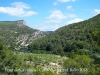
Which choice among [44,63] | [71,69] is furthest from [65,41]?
[71,69]

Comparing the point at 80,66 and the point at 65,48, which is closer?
the point at 80,66

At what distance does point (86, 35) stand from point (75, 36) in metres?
9.50

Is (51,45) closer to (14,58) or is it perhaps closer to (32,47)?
(32,47)

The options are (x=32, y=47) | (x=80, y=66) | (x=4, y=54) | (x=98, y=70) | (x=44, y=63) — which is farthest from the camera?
(x=32, y=47)

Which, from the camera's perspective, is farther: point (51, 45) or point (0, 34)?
point (0, 34)

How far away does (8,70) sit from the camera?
28.8 m

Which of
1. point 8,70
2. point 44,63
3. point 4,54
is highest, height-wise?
point 4,54

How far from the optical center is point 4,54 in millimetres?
27609

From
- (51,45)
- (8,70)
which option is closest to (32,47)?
(51,45)

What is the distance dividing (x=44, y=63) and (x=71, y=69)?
30753 mm

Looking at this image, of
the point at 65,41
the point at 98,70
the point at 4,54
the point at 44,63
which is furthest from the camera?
the point at 65,41

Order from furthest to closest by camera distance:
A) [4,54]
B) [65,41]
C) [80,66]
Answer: [65,41] < [80,66] < [4,54]

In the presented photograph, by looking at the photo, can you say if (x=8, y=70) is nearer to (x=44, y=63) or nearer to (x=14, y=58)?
(x=14, y=58)

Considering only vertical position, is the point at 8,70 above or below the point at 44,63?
above
